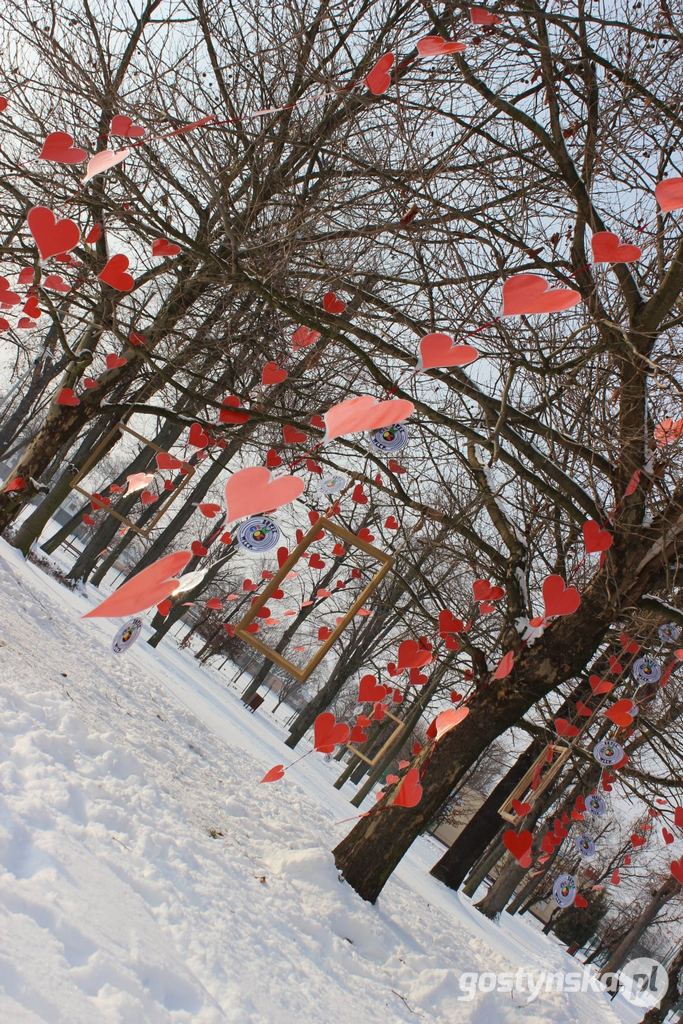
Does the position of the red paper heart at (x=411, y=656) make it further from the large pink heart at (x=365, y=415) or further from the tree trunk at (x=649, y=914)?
the tree trunk at (x=649, y=914)

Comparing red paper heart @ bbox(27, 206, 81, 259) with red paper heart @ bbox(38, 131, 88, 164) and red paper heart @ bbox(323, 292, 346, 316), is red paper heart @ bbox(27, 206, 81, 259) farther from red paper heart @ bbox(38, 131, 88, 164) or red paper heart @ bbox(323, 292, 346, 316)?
red paper heart @ bbox(323, 292, 346, 316)

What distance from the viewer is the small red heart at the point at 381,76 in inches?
155

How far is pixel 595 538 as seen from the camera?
4.93 metres

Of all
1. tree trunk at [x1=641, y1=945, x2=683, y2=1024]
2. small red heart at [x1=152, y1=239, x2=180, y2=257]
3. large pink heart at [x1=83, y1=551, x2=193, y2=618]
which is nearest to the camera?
large pink heart at [x1=83, y1=551, x2=193, y2=618]

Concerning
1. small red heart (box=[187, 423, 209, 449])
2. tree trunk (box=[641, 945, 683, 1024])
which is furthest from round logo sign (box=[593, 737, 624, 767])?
tree trunk (box=[641, 945, 683, 1024])

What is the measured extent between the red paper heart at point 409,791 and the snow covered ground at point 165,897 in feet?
2.34

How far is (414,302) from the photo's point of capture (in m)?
4.68

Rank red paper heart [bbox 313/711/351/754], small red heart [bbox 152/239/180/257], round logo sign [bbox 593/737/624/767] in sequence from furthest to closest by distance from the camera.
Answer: round logo sign [bbox 593/737/624/767]
small red heart [bbox 152/239/180/257]
red paper heart [bbox 313/711/351/754]

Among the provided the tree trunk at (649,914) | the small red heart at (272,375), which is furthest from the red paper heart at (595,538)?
the tree trunk at (649,914)

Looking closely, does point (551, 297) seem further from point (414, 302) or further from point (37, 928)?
point (37, 928)

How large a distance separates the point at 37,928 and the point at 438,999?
3321 millimetres

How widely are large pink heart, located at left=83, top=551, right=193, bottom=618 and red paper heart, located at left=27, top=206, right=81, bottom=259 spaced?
2.29 m

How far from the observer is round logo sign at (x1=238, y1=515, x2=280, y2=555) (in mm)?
3828

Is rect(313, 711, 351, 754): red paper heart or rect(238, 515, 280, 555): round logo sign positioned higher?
rect(238, 515, 280, 555): round logo sign
